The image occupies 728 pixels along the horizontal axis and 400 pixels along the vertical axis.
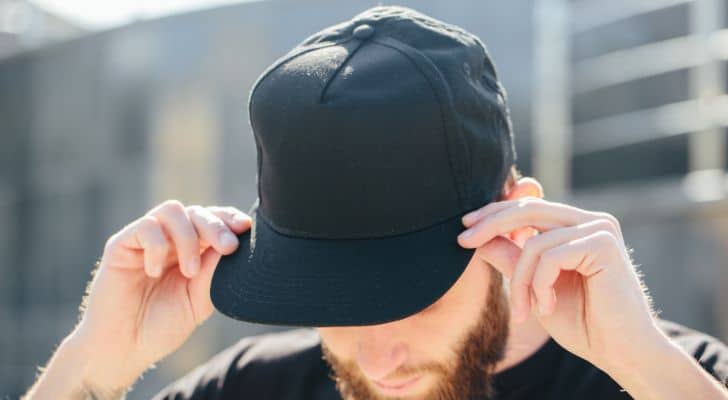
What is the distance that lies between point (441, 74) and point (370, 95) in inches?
7.0

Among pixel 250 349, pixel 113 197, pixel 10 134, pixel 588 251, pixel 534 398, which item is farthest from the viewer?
pixel 10 134

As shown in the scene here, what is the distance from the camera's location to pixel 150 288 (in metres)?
2.48

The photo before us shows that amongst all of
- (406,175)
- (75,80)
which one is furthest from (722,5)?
(75,80)

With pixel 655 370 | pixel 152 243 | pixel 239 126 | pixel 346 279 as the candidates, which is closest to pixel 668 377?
pixel 655 370

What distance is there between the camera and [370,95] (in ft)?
6.19

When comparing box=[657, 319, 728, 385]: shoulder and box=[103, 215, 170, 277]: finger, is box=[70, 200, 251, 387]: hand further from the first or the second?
box=[657, 319, 728, 385]: shoulder

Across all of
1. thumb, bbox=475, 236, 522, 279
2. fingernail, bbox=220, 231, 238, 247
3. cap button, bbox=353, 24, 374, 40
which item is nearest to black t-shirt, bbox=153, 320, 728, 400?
thumb, bbox=475, 236, 522, 279

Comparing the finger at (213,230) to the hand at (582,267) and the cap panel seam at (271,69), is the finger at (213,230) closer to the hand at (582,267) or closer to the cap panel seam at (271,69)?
the cap panel seam at (271,69)

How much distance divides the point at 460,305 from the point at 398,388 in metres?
0.23

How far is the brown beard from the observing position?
2129mm

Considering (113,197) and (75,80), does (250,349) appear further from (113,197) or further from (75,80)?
(75,80)

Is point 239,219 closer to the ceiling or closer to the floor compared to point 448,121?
closer to the floor

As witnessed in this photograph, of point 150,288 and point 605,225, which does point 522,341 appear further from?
point 150,288

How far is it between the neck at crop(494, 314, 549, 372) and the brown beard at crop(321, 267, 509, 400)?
0.18 ft
